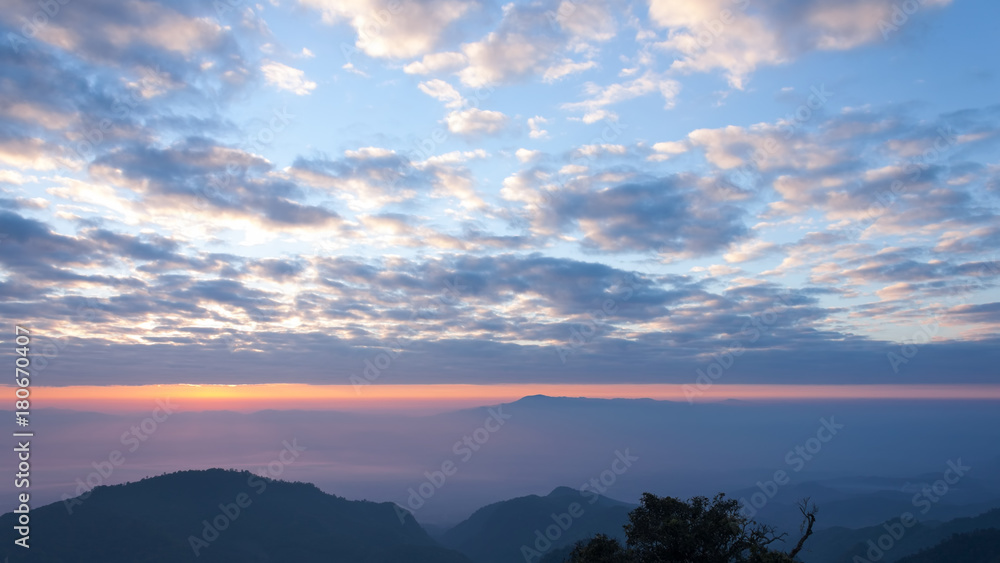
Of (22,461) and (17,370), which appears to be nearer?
(17,370)

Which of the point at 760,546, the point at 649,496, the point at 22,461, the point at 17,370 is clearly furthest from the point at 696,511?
the point at 22,461

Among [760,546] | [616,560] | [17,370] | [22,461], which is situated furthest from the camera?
[22,461]

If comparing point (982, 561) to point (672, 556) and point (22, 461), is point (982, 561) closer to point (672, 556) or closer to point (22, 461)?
point (672, 556)

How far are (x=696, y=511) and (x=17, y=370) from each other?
50905 mm

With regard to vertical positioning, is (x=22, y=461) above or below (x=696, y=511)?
above

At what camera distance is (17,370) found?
40.3 metres

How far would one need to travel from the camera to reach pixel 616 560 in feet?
103

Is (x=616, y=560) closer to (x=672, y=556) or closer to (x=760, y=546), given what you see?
(x=672, y=556)

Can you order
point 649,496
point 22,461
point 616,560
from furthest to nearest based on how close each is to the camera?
point 22,461
point 649,496
point 616,560

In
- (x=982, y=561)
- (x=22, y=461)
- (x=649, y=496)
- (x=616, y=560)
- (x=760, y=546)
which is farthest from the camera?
(x=982, y=561)

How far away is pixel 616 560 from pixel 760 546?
8.11 metres

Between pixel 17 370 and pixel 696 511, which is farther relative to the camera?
pixel 17 370

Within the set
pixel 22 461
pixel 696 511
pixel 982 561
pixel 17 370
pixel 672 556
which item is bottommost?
pixel 982 561

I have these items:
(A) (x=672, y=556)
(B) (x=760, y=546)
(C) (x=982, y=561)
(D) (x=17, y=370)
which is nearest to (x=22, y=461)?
(D) (x=17, y=370)
